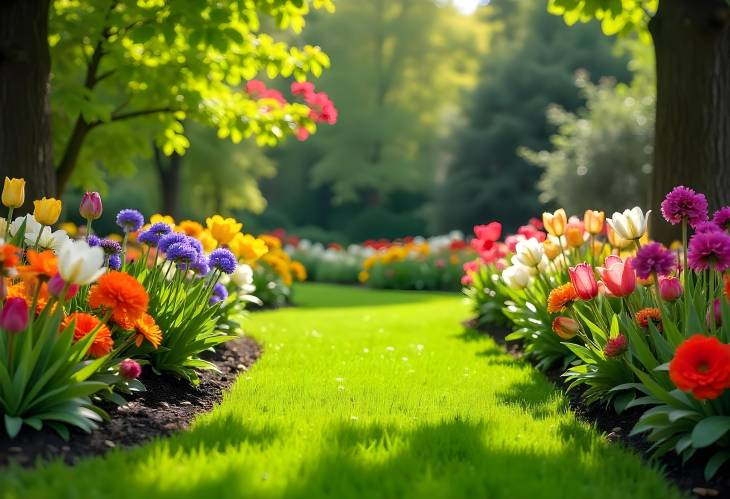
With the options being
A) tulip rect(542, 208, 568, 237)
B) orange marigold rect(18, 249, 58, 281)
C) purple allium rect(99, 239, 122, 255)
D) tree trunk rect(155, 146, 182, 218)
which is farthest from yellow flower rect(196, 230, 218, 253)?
tree trunk rect(155, 146, 182, 218)

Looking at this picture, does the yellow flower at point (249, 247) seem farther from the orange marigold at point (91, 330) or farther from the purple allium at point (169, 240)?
the orange marigold at point (91, 330)

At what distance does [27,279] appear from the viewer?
3.45 m

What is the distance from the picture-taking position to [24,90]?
6.29 metres

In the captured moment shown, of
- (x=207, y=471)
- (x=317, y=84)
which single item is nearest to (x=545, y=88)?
(x=317, y=84)

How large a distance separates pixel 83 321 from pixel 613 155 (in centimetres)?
1933

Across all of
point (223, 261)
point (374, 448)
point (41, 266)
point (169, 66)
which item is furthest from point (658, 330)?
point (169, 66)

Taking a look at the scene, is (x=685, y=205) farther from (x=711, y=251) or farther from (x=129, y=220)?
(x=129, y=220)

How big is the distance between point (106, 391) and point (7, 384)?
69 cm

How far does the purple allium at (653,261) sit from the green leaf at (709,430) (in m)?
0.71

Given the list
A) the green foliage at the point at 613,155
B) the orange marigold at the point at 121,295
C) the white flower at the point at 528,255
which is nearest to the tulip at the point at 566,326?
the white flower at the point at 528,255

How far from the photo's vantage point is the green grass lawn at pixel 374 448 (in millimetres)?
2859

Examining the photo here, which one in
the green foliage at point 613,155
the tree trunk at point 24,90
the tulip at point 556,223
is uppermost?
the green foliage at point 613,155

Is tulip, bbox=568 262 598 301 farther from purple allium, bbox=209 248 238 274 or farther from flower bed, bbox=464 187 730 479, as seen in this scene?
purple allium, bbox=209 248 238 274

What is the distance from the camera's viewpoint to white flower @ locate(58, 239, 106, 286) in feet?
10.0
